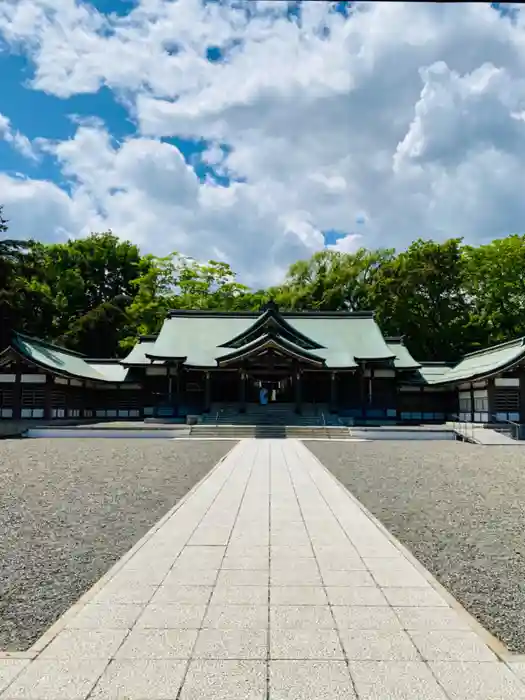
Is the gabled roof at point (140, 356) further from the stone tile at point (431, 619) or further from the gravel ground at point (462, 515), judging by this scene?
the stone tile at point (431, 619)

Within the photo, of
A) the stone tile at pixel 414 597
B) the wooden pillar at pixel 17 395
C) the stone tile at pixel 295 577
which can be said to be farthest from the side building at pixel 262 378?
the stone tile at pixel 414 597

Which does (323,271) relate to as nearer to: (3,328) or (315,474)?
(3,328)

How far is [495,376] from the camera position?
82.9 feet

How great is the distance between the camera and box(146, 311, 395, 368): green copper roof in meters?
29.7

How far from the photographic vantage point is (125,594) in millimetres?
4379

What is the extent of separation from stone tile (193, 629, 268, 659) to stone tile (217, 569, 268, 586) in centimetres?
102

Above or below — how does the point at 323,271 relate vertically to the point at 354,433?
above

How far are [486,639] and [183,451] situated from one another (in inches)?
544

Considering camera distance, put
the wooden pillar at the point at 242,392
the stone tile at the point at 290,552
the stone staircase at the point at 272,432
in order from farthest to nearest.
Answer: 1. the wooden pillar at the point at 242,392
2. the stone staircase at the point at 272,432
3. the stone tile at the point at 290,552

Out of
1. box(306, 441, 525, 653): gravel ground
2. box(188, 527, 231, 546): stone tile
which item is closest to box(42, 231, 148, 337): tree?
box(306, 441, 525, 653): gravel ground

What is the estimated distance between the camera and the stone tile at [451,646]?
3.35 metres

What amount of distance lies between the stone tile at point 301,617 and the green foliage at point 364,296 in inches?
1295

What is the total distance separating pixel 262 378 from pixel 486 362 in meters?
12.2

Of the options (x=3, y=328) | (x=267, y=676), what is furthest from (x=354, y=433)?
(x=267, y=676)
